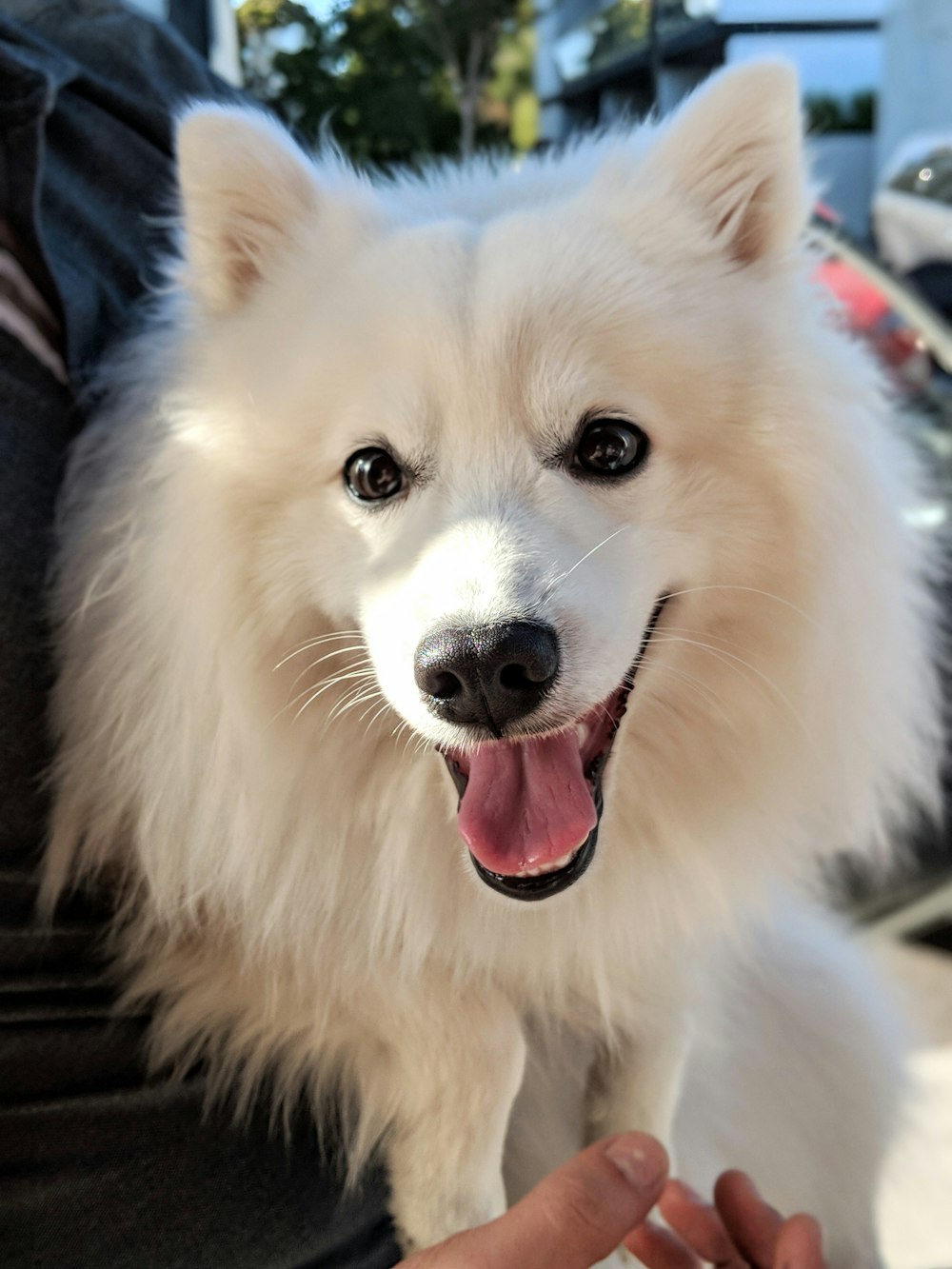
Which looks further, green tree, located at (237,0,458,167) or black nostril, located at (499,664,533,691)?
green tree, located at (237,0,458,167)

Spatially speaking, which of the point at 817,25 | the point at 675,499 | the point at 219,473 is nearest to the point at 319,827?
the point at 219,473

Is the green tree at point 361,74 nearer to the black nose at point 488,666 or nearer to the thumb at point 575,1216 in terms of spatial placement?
the black nose at point 488,666

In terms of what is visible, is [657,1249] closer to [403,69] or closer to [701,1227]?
[701,1227]

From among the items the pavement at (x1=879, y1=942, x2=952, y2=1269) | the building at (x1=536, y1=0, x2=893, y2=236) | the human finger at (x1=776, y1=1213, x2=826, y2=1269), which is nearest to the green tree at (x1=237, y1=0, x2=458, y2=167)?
the building at (x1=536, y1=0, x2=893, y2=236)

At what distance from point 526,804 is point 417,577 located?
24 centimetres

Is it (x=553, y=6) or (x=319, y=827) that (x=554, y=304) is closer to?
(x=319, y=827)

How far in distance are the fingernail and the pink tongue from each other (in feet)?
0.83

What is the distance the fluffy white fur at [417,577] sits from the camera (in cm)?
100

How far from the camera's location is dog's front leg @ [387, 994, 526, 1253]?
1.04 metres

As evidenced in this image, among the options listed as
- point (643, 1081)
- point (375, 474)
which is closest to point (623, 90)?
point (375, 474)

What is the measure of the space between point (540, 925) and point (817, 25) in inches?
66.5

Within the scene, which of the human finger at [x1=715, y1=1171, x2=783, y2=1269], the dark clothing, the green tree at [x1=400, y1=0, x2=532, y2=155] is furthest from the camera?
the green tree at [x1=400, y1=0, x2=532, y2=155]

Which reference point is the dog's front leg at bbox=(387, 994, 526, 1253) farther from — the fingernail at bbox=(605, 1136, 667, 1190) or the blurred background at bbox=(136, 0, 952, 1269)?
the blurred background at bbox=(136, 0, 952, 1269)

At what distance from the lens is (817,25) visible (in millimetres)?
1884
